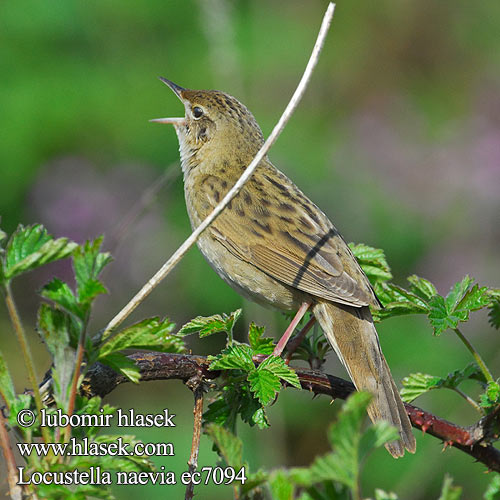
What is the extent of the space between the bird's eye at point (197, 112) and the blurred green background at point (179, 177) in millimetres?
613

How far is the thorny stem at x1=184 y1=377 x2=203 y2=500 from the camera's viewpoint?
1700mm

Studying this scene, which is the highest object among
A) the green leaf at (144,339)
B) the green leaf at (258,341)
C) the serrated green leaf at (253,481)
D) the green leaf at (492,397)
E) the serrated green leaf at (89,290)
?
the serrated green leaf at (89,290)

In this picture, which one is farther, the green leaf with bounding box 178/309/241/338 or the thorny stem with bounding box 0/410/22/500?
the green leaf with bounding box 178/309/241/338

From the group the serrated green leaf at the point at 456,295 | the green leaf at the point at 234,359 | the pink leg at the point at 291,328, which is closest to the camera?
the green leaf at the point at 234,359

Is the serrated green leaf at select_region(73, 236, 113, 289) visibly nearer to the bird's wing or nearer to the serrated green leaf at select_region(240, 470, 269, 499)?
the serrated green leaf at select_region(240, 470, 269, 499)

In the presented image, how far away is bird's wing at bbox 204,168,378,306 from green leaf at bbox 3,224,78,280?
1.79 metres

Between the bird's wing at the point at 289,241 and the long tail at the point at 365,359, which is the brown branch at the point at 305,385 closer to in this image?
the long tail at the point at 365,359

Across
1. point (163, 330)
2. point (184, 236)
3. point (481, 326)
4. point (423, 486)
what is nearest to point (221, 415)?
point (163, 330)

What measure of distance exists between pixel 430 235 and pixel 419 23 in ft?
9.64

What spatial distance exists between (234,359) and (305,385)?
29 cm

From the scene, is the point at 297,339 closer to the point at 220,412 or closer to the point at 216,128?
the point at 220,412

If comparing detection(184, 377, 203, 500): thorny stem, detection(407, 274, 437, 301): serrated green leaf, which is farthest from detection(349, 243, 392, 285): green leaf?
detection(184, 377, 203, 500): thorny stem

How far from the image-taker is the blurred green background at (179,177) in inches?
208

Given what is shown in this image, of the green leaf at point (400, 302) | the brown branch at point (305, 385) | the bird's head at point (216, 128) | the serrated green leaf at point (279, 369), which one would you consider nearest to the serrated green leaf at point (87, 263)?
the brown branch at point (305, 385)
